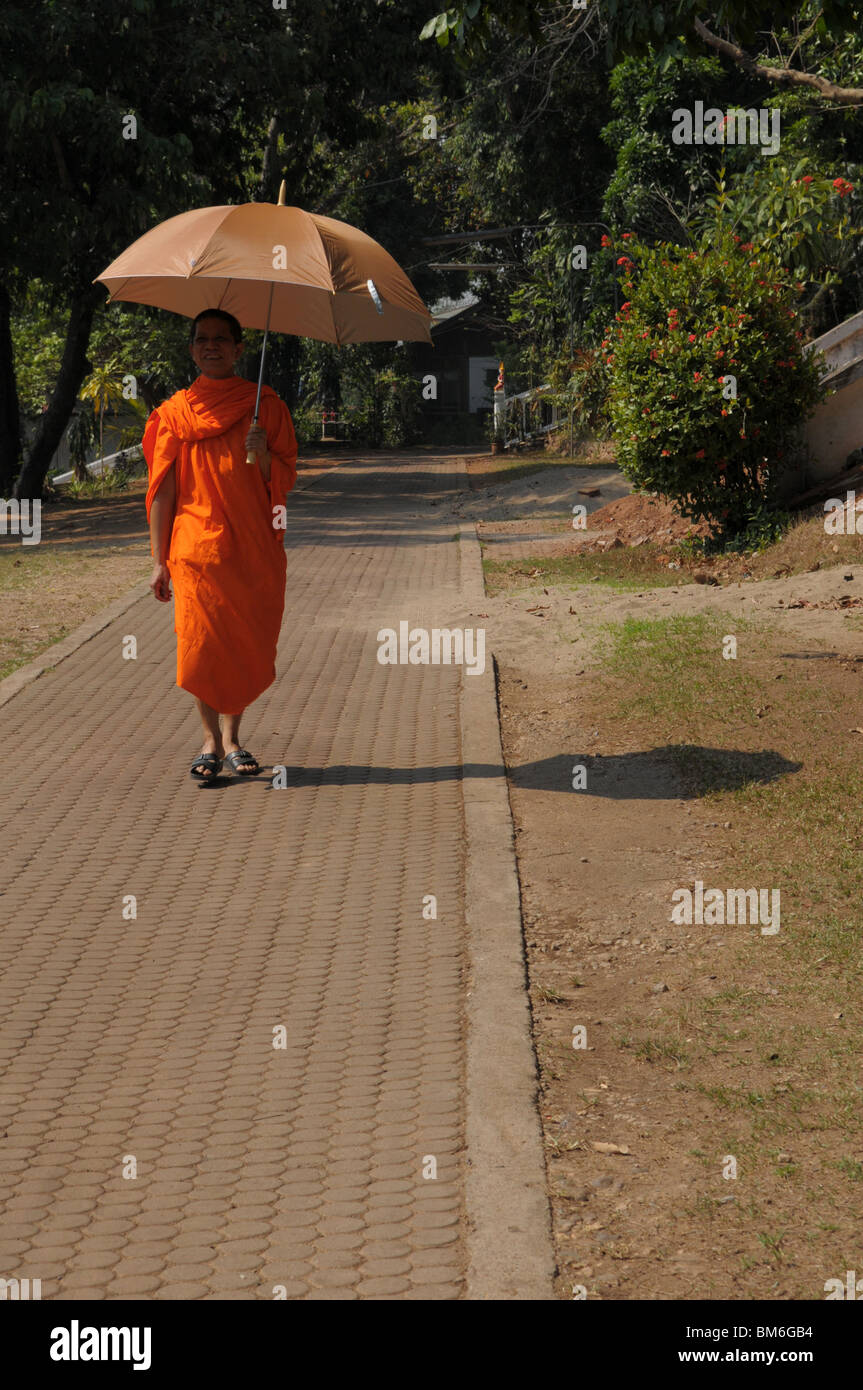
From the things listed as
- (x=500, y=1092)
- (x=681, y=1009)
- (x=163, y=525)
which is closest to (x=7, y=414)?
(x=163, y=525)

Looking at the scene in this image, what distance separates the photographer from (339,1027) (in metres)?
4.61

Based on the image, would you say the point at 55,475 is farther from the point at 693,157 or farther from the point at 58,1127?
the point at 58,1127

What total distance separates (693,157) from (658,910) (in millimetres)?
20289

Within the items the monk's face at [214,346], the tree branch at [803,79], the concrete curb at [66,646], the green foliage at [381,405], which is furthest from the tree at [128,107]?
the green foliage at [381,405]

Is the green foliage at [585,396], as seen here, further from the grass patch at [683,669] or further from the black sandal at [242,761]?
the black sandal at [242,761]

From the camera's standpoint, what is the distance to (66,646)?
10.7 meters

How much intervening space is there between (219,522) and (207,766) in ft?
3.96

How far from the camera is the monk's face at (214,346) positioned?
6.85 meters

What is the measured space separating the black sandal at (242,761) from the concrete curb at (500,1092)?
46.5 inches

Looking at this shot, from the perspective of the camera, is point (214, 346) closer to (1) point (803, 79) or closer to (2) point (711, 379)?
(1) point (803, 79)

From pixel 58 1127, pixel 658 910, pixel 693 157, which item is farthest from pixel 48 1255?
pixel 693 157

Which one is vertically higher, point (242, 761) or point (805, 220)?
point (805, 220)

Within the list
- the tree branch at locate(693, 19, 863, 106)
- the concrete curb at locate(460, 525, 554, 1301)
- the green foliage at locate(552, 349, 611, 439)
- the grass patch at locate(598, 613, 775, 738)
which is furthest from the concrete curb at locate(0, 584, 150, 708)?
the green foliage at locate(552, 349, 611, 439)

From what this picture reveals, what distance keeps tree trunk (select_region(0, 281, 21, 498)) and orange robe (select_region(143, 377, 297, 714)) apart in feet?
52.6
